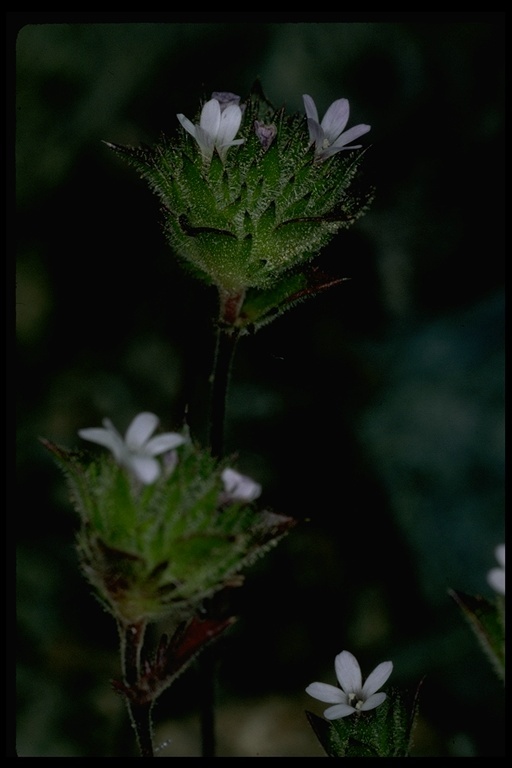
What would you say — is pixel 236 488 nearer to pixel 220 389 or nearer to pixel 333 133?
pixel 220 389

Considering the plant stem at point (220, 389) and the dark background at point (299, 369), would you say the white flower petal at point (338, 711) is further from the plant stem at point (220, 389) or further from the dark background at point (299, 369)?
the dark background at point (299, 369)

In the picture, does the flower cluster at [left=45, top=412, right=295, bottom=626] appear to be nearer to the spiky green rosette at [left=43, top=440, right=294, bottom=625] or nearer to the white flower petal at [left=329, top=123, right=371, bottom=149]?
the spiky green rosette at [left=43, top=440, right=294, bottom=625]

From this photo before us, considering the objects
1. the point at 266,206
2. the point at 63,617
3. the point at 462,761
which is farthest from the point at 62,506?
the point at 266,206

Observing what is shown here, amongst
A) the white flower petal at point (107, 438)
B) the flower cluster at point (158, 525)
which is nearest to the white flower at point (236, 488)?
the flower cluster at point (158, 525)

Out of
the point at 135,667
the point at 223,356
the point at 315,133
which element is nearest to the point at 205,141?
the point at 315,133

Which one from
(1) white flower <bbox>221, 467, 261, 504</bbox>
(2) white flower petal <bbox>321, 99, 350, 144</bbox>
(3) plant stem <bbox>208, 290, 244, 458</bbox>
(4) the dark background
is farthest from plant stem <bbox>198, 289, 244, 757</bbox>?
(4) the dark background

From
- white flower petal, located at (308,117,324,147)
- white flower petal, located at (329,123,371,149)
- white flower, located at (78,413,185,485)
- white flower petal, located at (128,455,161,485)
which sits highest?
white flower petal, located at (329,123,371,149)
